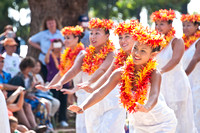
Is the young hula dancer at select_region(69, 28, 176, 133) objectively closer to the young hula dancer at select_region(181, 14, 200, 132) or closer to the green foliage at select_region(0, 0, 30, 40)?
the young hula dancer at select_region(181, 14, 200, 132)

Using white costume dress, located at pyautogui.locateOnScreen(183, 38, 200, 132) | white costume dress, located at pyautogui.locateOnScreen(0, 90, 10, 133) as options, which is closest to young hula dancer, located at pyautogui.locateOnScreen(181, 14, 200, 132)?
white costume dress, located at pyautogui.locateOnScreen(183, 38, 200, 132)

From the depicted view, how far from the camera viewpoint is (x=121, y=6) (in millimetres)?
25047

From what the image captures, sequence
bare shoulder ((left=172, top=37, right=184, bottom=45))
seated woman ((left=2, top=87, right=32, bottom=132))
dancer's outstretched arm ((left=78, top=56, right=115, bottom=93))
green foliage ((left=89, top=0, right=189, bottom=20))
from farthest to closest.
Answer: green foliage ((left=89, top=0, right=189, bottom=20)) → seated woman ((left=2, top=87, right=32, bottom=132)) → bare shoulder ((left=172, top=37, right=184, bottom=45)) → dancer's outstretched arm ((left=78, top=56, right=115, bottom=93))

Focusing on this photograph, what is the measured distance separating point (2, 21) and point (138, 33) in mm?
20088

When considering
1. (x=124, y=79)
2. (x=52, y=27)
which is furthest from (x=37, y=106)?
(x=124, y=79)

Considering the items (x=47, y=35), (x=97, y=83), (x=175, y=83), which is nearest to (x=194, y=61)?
(x=175, y=83)

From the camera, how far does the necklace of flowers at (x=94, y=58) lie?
21.0 feet

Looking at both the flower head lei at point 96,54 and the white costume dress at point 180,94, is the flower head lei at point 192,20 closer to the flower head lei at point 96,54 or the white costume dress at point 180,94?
the white costume dress at point 180,94

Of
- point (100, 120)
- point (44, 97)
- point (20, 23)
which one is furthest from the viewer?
point (20, 23)

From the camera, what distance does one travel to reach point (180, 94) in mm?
6867

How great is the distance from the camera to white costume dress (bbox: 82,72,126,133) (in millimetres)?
6004

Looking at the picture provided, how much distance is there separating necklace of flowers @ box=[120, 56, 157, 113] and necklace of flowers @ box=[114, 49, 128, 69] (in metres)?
0.66

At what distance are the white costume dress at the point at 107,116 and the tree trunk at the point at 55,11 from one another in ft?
18.0

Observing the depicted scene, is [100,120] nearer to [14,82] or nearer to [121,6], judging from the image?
[14,82]
